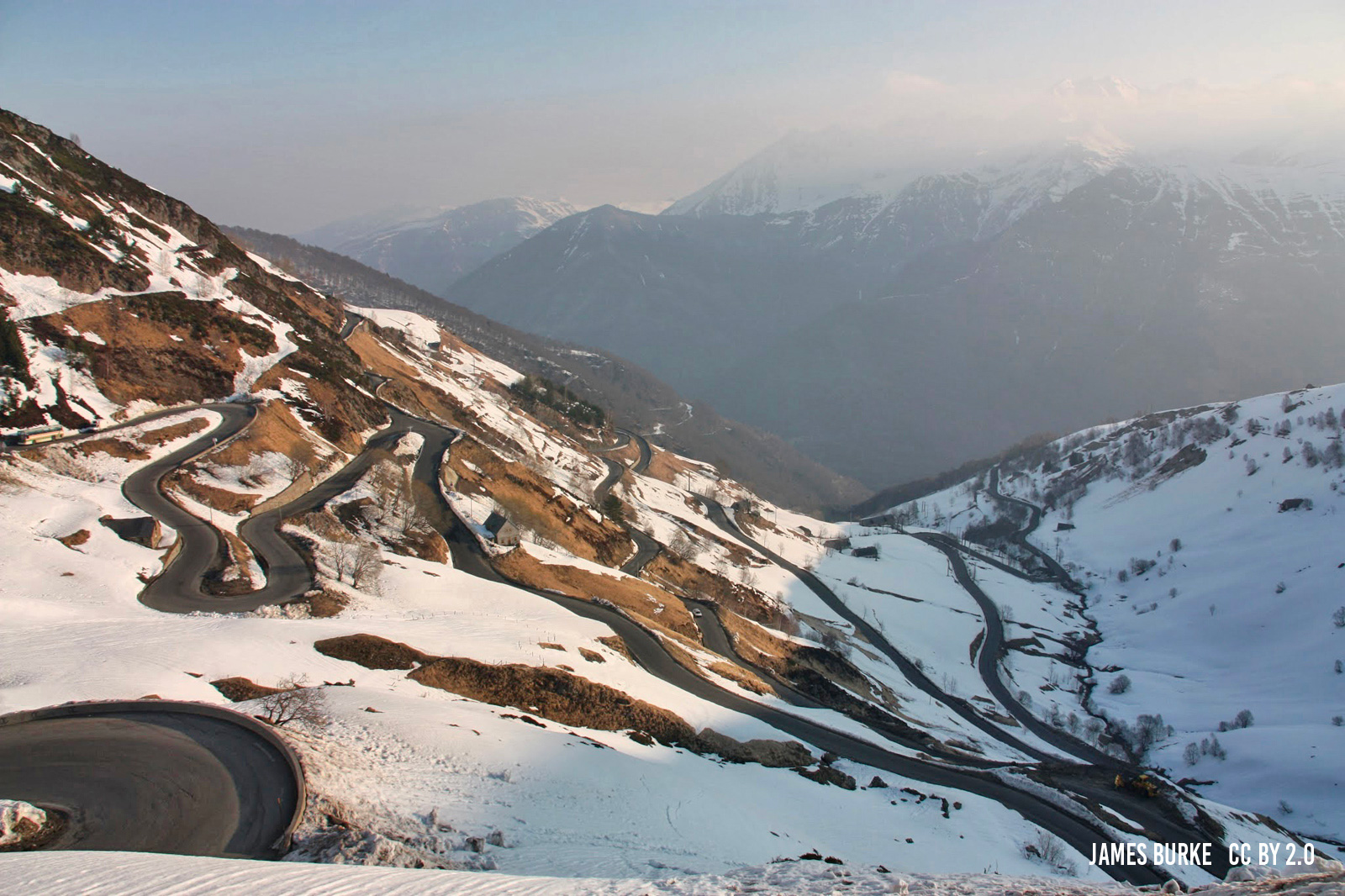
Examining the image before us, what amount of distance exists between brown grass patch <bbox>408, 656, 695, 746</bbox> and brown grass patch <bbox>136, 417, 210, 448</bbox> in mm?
33829

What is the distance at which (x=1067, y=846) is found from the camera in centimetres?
3072

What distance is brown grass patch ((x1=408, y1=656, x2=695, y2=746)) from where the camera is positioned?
1154 inches

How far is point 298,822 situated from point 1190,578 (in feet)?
501

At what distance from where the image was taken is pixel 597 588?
174 feet

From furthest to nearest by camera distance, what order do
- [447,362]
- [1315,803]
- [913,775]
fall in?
[447,362], [1315,803], [913,775]

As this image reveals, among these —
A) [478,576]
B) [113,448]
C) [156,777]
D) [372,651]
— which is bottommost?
[156,777]

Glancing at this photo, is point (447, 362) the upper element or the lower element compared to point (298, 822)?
upper

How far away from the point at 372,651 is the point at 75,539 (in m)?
18.9

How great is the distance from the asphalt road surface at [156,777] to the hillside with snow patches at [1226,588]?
76.8m

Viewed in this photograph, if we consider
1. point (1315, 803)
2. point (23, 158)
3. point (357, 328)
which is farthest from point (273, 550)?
point (1315, 803)

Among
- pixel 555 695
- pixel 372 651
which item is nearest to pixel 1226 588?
pixel 555 695

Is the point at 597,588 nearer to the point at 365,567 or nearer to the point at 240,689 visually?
the point at 365,567

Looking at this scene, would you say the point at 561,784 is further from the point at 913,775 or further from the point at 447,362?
the point at 447,362

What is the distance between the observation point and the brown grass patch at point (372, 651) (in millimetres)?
28938
